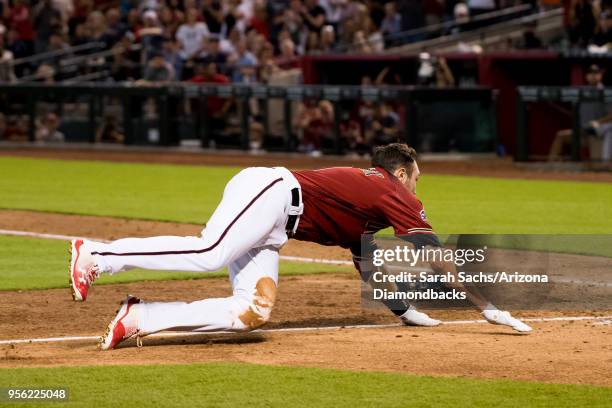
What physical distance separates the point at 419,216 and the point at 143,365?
5.77ft

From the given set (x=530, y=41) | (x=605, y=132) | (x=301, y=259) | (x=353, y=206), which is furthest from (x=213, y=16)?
(x=353, y=206)

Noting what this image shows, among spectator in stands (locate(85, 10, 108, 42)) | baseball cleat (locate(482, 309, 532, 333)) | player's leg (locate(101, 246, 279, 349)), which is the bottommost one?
baseball cleat (locate(482, 309, 532, 333))

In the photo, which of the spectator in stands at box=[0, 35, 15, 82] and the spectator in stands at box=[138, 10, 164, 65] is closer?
the spectator in stands at box=[138, 10, 164, 65]

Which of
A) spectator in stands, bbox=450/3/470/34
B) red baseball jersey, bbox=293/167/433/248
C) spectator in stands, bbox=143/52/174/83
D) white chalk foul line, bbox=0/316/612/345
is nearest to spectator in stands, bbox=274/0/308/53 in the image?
spectator in stands, bbox=143/52/174/83

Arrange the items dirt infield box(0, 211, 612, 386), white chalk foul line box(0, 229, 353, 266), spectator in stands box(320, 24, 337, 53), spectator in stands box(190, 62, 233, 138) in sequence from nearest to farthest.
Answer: dirt infield box(0, 211, 612, 386) < white chalk foul line box(0, 229, 353, 266) < spectator in stands box(190, 62, 233, 138) < spectator in stands box(320, 24, 337, 53)

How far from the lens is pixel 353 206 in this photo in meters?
7.38

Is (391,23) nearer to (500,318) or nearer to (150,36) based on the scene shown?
(150,36)

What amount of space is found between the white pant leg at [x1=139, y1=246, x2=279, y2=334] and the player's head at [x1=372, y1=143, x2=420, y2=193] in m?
0.83

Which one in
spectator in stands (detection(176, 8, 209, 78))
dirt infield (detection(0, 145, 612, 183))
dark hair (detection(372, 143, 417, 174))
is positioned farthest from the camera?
spectator in stands (detection(176, 8, 209, 78))

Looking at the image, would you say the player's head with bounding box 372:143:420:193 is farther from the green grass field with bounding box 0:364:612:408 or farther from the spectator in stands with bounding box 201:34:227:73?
the spectator in stands with bounding box 201:34:227:73

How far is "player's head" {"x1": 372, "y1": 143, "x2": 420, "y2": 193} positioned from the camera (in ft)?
24.7

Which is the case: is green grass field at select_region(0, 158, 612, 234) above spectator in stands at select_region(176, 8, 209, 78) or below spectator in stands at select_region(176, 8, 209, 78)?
below

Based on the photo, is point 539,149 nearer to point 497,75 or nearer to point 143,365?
point 497,75

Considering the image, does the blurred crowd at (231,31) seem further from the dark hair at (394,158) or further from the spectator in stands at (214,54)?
the dark hair at (394,158)
